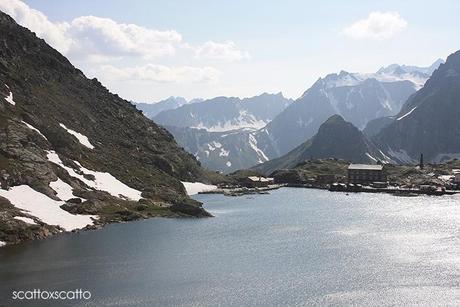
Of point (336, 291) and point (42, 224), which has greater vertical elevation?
point (42, 224)

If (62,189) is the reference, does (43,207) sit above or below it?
below

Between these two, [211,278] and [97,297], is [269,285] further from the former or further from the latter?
[97,297]

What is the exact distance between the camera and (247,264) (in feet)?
357

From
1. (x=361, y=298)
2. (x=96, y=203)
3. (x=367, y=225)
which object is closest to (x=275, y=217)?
(x=367, y=225)

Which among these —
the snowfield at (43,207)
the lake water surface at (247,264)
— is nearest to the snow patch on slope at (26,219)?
the snowfield at (43,207)

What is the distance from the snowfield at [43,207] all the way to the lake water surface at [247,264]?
7774 mm

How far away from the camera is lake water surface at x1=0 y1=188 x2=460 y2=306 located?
86.0 meters

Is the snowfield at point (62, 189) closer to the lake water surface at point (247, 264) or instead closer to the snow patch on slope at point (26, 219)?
the lake water surface at point (247, 264)

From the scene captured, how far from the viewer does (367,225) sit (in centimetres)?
16188

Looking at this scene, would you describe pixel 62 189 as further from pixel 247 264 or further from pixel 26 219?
pixel 247 264

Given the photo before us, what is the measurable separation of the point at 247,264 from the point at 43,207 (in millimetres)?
68737

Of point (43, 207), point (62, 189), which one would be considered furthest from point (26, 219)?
point (62, 189)

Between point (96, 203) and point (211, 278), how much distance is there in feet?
272

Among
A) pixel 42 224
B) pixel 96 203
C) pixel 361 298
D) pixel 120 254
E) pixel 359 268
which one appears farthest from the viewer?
pixel 96 203
